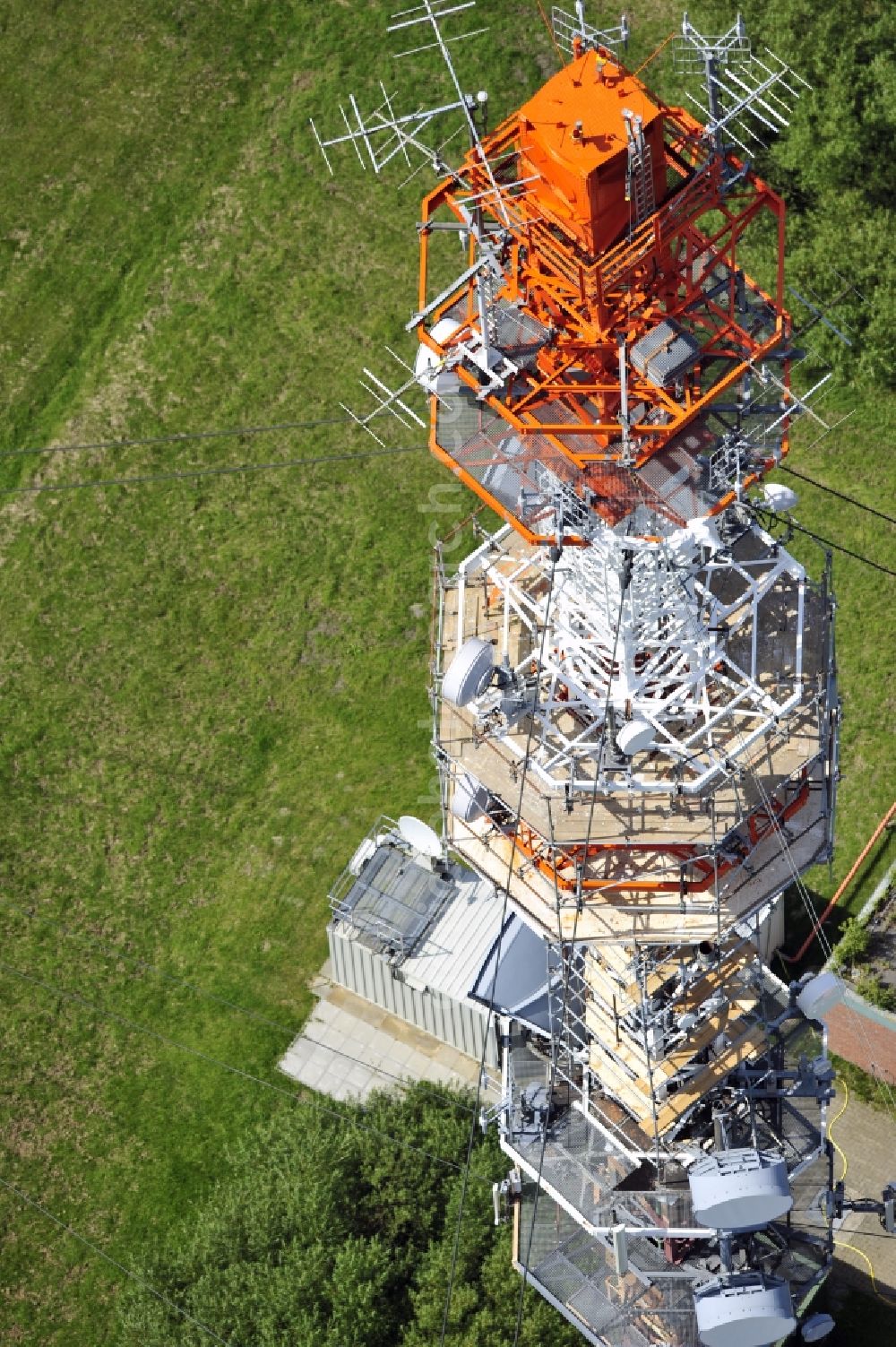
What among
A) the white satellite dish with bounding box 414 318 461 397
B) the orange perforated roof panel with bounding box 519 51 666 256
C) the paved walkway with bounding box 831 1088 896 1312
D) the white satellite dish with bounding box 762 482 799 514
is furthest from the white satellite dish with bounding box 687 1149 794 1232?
the orange perforated roof panel with bounding box 519 51 666 256

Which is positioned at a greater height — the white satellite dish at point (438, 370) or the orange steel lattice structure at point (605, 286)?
the orange steel lattice structure at point (605, 286)

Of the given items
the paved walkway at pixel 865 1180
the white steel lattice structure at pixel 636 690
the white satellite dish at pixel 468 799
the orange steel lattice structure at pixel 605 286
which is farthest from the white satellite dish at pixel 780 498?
the paved walkway at pixel 865 1180

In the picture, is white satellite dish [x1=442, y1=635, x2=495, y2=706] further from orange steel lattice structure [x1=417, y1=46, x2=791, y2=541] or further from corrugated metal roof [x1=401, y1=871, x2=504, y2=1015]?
corrugated metal roof [x1=401, y1=871, x2=504, y2=1015]

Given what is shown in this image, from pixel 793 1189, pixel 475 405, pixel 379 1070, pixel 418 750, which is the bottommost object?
pixel 379 1070

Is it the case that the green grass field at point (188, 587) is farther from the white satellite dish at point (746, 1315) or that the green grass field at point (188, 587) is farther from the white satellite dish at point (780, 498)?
the white satellite dish at point (780, 498)

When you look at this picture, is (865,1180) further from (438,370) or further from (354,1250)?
(438,370)

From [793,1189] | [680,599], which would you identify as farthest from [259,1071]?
[680,599]

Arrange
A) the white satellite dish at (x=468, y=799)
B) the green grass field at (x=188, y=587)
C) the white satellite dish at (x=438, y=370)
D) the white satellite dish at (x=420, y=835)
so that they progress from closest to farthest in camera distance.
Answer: the white satellite dish at (x=438, y=370) < the white satellite dish at (x=468, y=799) < the white satellite dish at (x=420, y=835) < the green grass field at (x=188, y=587)

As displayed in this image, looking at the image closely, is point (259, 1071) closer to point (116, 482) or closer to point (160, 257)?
point (116, 482)
